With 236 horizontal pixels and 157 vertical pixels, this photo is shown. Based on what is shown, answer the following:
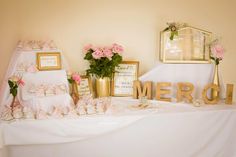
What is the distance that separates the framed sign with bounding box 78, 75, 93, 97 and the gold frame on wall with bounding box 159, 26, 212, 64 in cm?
71

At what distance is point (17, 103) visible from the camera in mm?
1773

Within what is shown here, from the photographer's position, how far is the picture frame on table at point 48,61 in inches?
74.0

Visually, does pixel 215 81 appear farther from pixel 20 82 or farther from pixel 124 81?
pixel 20 82

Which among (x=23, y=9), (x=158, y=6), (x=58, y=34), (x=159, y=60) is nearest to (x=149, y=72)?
(x=159, y=60)

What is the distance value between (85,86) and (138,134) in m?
0.65

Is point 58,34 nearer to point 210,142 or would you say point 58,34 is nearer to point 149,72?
point 149,72

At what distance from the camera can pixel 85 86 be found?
7.13 feet

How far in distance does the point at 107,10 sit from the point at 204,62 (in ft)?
3.38

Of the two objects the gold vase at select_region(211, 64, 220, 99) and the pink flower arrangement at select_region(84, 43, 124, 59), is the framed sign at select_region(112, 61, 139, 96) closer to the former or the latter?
the pink flower arrangement at select_region(84, 43, 124, 59)

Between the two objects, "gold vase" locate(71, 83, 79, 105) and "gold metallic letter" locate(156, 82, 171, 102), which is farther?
"gold metallic letter" locate(156, 82, 171, 102)

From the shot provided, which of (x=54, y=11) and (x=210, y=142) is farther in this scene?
(x=54, y=11)

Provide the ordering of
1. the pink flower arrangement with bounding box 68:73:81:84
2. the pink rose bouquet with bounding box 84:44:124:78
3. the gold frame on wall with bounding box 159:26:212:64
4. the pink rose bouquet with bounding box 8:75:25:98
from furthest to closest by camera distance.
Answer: the gold frame on wall with bounding box 159:26:212:64
the pink rose bouquet with bounding box 84:44:124:78
the pink flower arrangement with bounding box 68:73:81:84
the pink rose bouquet with bounding box 8:75:25:98

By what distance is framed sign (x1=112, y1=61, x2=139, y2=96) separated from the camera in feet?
7.45

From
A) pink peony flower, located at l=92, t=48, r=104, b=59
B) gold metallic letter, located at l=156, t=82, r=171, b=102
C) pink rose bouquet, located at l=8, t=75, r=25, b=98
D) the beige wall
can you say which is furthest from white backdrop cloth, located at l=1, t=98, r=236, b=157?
the beige wall
